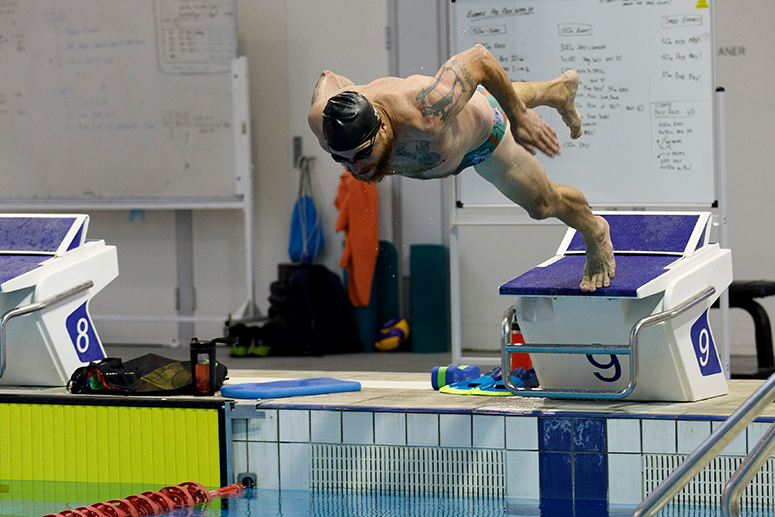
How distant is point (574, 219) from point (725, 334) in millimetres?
2292

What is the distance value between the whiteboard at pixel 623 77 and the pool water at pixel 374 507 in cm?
279

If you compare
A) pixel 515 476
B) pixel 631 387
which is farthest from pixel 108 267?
pixel 631 387

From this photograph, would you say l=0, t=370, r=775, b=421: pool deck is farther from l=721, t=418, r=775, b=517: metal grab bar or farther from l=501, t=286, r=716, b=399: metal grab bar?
l=721, t=418, r=775, b=517: metal grab bar

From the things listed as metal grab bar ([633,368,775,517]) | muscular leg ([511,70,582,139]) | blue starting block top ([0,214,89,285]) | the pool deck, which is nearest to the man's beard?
muscular leg ([511,70,582,139])

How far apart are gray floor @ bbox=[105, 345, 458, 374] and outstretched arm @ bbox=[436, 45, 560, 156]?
3845mm

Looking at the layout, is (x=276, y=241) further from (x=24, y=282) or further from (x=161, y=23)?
(x=24, y=282)

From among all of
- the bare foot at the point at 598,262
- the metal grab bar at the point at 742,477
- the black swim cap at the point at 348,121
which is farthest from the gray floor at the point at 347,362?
the metal grab bar at the point at 742,477

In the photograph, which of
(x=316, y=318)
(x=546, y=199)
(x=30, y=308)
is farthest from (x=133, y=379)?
(x=316, y=318)

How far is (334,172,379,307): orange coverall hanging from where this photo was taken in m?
8.36

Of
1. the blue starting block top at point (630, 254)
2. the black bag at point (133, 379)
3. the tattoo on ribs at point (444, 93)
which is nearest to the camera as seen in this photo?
the tattoo on ribs at point (444, 93)

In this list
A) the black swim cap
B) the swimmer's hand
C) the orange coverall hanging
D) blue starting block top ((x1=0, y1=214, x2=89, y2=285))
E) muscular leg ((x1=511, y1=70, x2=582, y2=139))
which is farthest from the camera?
the orange coverall hanging

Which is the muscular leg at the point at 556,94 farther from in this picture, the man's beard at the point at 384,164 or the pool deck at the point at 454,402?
the pool deck at the point at 454,402

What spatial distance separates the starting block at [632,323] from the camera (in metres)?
4.04

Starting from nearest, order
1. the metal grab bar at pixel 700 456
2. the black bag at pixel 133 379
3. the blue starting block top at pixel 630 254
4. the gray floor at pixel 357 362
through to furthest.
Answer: the metal grab bar at pixel 700 456
the blue starting block top at pixel 630 254
the black bag at pixel 133 379
the gray floor at pixel 357 362
